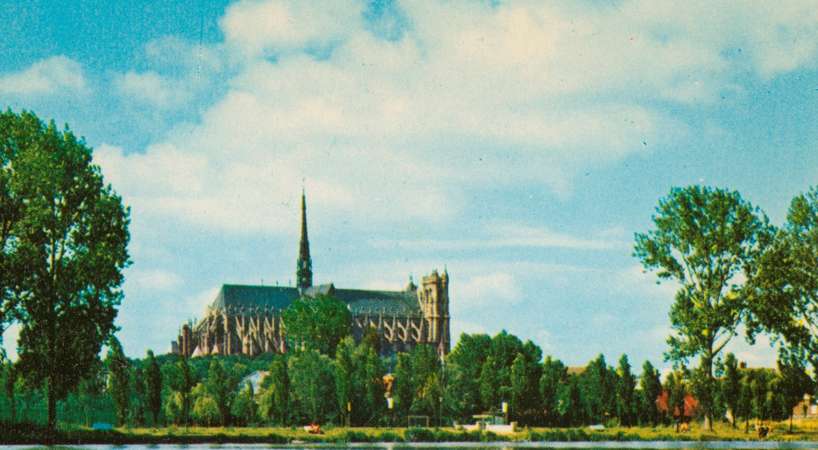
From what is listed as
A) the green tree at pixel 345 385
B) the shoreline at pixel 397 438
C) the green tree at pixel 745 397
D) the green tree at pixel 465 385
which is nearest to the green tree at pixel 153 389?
the shoreline at pixel 397 438

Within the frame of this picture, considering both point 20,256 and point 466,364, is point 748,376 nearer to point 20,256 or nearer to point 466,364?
point 466,364

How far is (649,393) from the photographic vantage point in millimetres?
109750

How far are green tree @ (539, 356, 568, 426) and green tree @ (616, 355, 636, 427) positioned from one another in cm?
920

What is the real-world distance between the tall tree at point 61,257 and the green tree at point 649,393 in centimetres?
6624

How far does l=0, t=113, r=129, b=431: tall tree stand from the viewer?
2152 inches

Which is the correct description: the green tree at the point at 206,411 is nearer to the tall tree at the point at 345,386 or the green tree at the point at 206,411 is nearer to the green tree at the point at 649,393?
the tall tree at the point at 345,386

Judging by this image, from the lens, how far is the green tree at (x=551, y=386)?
12031 cm

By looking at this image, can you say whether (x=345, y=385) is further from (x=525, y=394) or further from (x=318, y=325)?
(x=318, y=325)

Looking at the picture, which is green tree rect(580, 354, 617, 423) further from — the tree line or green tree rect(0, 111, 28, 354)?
green tree rect(0, 111, 28, 354)

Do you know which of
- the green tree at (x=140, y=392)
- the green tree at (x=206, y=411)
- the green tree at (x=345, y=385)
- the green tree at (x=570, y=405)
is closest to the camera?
the green tree at (x=140, y=392)

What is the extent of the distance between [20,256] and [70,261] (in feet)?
11.4

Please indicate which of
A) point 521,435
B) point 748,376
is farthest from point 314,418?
point 748,376

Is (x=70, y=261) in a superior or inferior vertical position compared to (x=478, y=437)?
superior

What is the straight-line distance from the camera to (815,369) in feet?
225
